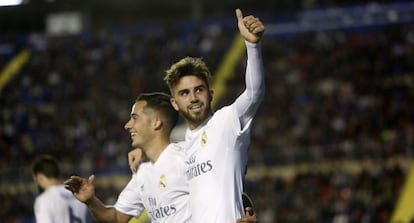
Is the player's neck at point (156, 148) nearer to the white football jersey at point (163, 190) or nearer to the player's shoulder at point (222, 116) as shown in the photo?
the white football jersey at point (163, 190)

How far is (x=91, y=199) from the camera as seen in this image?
620 centimetres

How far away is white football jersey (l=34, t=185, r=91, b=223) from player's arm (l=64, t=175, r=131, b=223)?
1.80 metres

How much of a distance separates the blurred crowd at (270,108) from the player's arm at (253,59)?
501 inches

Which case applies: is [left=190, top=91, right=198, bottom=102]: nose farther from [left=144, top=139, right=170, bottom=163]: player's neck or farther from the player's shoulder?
[left=144, top=139, right=170, bottom=163]: player's neck

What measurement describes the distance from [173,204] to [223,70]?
21.9 m

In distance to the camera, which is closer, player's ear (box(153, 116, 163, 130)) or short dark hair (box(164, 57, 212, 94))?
short dark hair (box(164, 57, 212, 94))

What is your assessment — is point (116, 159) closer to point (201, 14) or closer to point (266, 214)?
point (266, 214)

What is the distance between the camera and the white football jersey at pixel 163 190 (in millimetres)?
6152

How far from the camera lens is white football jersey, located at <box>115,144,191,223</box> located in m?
6.15

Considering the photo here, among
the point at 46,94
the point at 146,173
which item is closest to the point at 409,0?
the point at 46,94

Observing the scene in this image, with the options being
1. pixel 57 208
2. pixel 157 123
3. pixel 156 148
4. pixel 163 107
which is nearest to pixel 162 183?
pixel 156 148

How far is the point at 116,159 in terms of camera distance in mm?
23094

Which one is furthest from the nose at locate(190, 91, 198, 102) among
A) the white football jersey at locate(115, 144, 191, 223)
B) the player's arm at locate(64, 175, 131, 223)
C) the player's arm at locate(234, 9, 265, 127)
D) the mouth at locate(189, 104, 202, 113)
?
the player's arm at locate(64, 175, 131, 223)

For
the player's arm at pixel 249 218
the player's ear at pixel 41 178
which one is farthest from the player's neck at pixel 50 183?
the player's arm at pixel 249 218
